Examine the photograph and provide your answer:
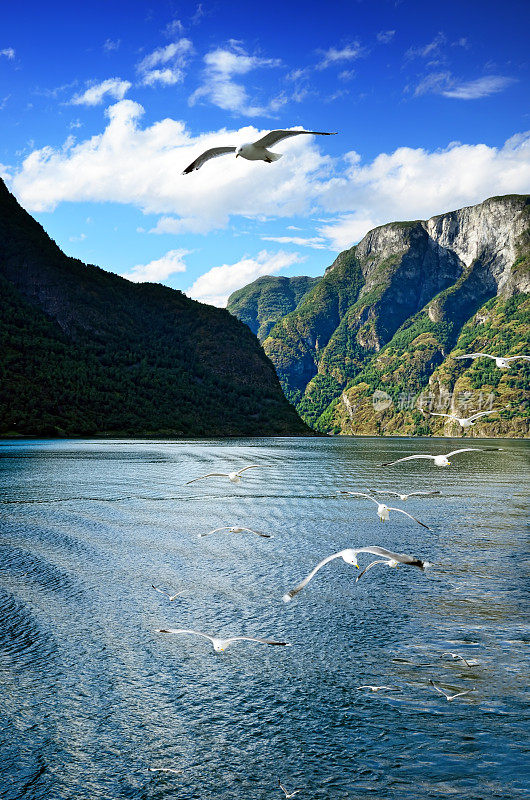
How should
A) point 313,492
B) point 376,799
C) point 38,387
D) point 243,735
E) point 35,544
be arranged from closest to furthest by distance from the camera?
point 376,799 → point 243,735 → point 35,544 → point 313,492 → point 38,387

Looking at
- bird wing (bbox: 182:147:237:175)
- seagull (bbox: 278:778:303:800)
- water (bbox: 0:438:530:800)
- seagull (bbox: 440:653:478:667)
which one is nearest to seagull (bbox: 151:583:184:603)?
water (bbox: 0:438:530:800)

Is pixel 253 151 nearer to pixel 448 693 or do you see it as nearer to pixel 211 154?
pixel 211 154

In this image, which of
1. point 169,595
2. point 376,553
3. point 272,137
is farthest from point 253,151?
point 169,595

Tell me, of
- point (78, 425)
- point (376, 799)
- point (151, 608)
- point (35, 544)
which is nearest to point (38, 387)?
point (78, 425)

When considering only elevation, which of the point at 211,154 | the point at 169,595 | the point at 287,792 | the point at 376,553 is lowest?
the point at 169,595

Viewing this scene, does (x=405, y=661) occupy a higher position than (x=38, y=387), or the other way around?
(x=38, y=387)

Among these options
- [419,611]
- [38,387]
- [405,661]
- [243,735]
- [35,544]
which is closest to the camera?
[243,735]

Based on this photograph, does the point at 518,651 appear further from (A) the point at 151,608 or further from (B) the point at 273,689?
(A) the point at 151,608
